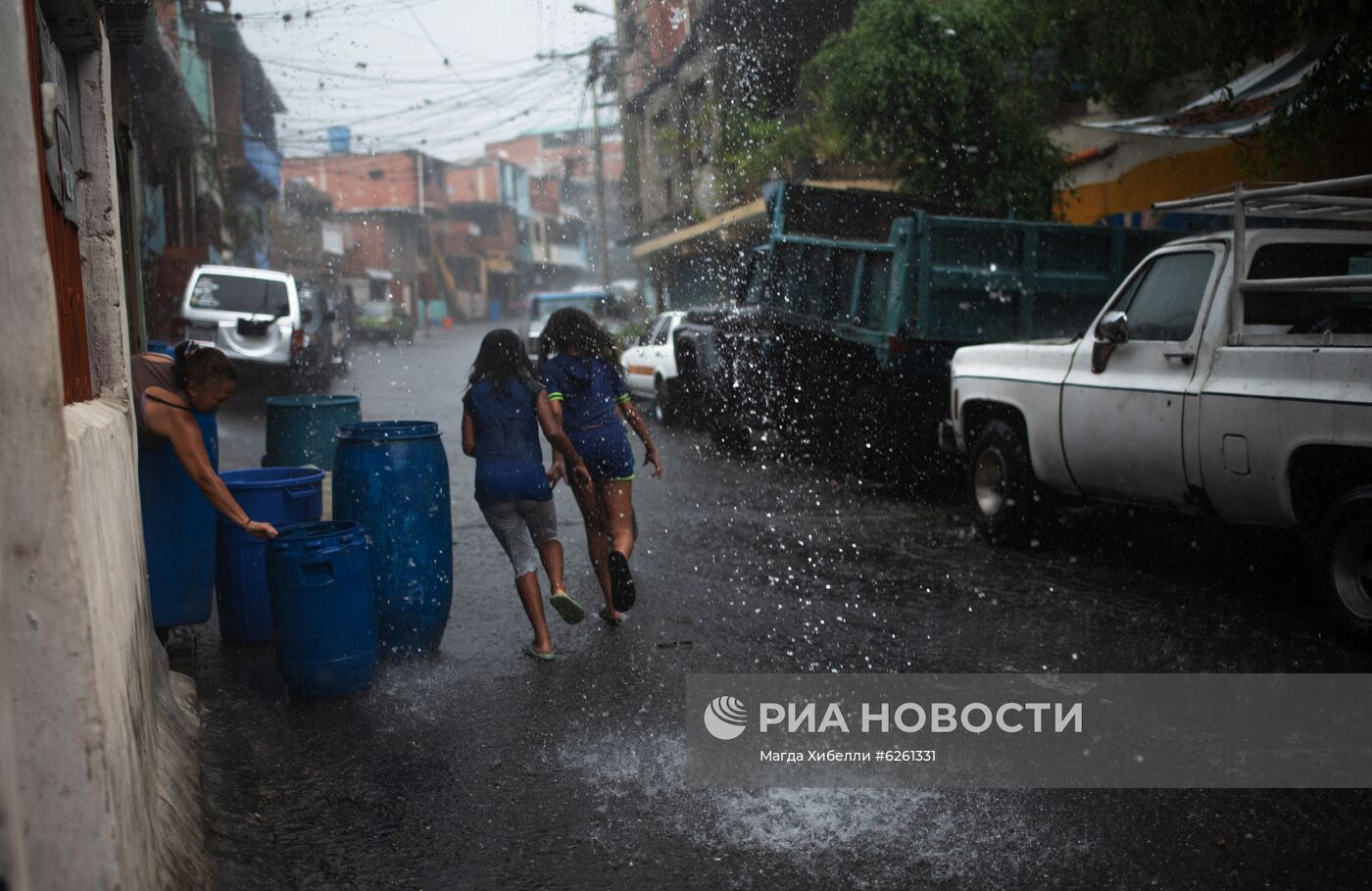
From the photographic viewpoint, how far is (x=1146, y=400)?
657 centimetres

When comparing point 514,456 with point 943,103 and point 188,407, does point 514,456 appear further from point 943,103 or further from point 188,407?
point 943,103

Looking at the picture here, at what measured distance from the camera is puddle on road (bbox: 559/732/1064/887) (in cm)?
352

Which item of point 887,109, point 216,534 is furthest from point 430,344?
point 216,534

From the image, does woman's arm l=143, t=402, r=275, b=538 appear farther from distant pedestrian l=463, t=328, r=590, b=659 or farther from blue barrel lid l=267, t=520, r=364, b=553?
distant pedestrian l=463, t=328, r=590, b=659

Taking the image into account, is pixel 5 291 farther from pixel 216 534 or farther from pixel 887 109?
pixel 887 109

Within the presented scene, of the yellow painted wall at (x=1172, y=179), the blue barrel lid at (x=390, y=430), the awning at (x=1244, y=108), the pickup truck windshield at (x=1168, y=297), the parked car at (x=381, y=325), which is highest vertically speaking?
the awning at (x=1244, y=108)

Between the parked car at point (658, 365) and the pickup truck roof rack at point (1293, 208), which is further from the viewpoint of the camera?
the parked car at point (658, 365)

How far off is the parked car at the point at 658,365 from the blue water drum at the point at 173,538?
1003cm

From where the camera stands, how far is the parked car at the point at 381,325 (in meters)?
47.4

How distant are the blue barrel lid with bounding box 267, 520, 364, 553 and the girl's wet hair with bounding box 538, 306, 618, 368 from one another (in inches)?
61.3

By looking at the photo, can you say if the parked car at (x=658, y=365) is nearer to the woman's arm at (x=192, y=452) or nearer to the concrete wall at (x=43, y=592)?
the woman's arm at (x=192, y=452)

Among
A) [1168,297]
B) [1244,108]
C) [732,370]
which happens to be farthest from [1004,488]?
[732,370]

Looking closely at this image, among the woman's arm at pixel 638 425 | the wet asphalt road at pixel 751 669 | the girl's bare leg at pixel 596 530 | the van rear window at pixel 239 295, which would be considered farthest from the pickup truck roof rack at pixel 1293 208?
the van rear window at pixel 239 295

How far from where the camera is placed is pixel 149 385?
520 cm
